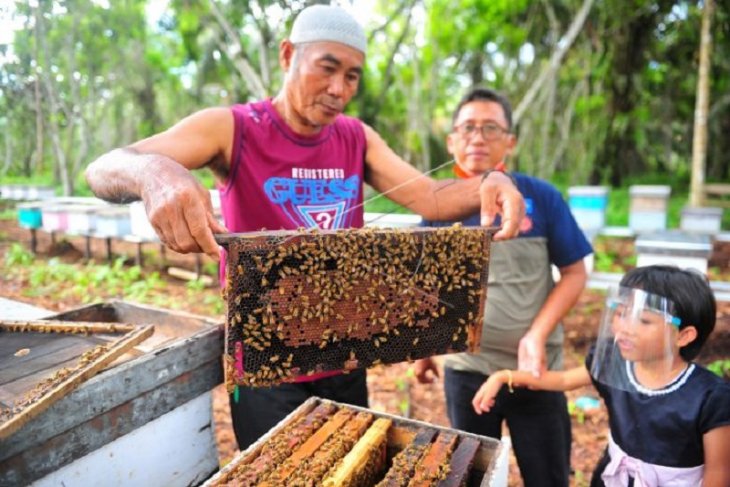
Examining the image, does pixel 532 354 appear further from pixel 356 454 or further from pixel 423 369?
pixel 356 454

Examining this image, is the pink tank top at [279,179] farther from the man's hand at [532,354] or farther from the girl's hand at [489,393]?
the man's hand at [532,354]

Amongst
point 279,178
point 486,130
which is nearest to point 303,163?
point 279,178

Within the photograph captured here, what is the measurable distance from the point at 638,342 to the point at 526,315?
0.70 m

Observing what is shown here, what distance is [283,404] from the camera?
2400mm

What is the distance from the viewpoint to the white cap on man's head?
2.30 meters

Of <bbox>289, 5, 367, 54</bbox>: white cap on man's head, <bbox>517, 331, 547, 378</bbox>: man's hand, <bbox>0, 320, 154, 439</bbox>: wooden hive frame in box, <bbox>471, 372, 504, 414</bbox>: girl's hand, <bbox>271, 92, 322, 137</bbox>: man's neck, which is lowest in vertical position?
<bbox>471, 372, 504, 414</bbox>: girl's hand

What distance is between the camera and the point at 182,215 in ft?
4.87

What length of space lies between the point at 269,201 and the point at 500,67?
1943 cm

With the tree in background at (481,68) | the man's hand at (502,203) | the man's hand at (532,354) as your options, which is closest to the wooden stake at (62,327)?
the man's hand at (502,203)

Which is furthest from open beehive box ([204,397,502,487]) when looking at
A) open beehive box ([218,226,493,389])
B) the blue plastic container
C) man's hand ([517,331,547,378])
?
the blue plastic container

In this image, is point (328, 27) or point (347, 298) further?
point (328, 27)

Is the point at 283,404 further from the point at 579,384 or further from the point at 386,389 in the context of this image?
the point at 386,389

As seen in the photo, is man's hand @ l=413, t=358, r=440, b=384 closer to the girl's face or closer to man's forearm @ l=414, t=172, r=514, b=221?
man's forearm @ l=414, t=172, r=514, b=221

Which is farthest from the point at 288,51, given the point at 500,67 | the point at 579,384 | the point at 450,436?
the point at 500,67
